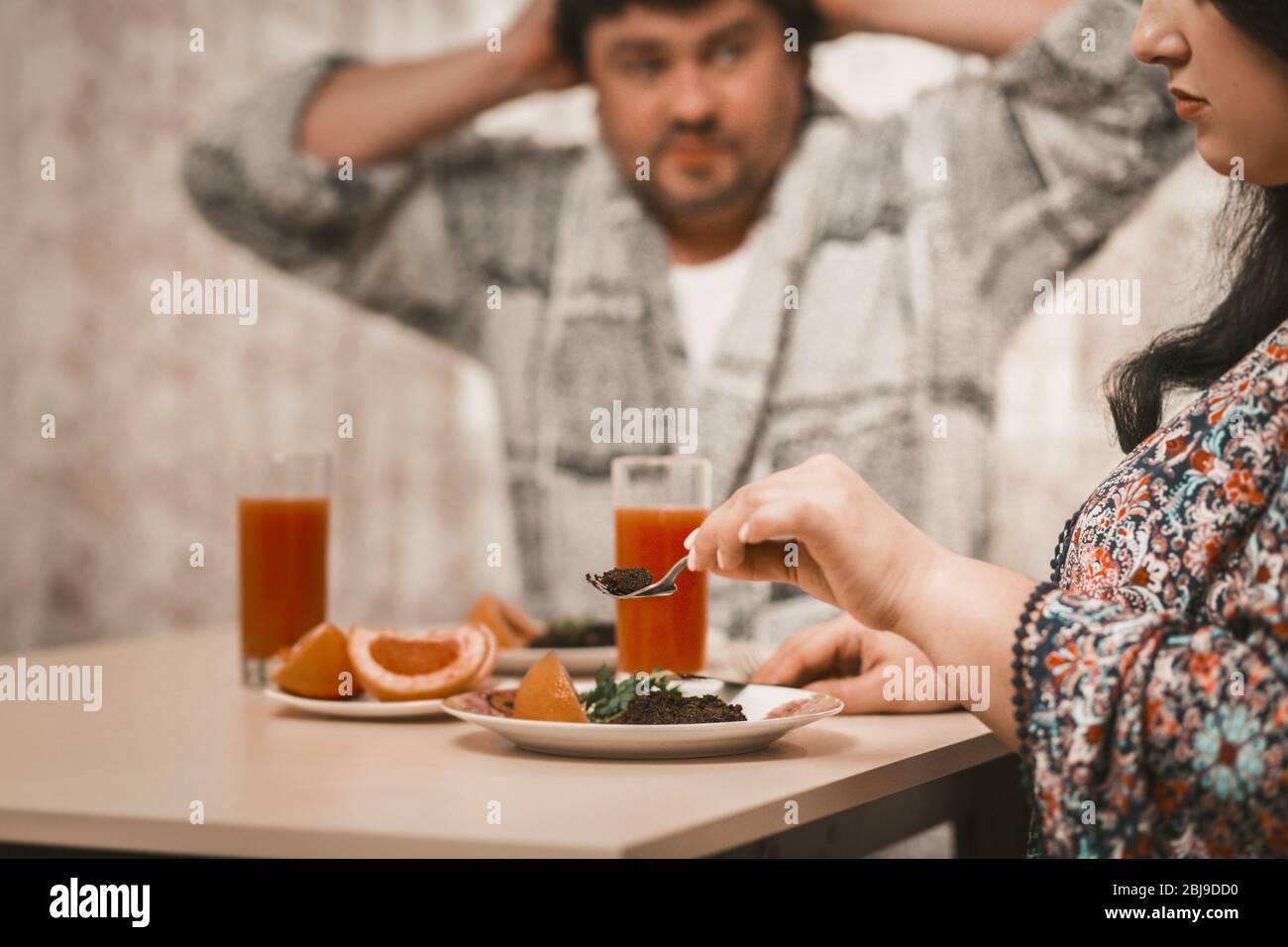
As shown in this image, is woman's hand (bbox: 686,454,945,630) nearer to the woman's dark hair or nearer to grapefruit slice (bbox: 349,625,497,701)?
grapefruit slice (bbox: 349,625,497,701)

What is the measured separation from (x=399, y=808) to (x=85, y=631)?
2885 millimetres

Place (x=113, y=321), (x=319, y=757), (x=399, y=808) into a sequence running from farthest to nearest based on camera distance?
1. (x=113, y=321)
2. (x=319, y=757)
3. (x=399, y=808)

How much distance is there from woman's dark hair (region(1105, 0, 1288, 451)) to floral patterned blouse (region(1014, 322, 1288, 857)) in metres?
0.28

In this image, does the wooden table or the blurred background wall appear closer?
the wooden table

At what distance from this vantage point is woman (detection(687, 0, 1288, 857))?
2.52 feet

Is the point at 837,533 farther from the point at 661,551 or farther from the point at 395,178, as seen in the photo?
the point at 395,178

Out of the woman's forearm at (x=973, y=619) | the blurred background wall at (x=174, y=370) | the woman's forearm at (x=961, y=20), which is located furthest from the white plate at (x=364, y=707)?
the woman's forearm at (x=961, y=20)

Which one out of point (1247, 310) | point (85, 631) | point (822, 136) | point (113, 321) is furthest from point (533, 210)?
point (1247, 310)

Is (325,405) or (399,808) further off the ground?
(325,405)

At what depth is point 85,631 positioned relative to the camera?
331cm

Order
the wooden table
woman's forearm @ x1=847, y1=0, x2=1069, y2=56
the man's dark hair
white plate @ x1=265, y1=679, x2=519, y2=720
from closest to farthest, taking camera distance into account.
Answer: the wooden table → white plate @ x1=265, y1=679, x2=519, y2=720 → woman's forearm @ x1=847, y1=0, x2=1069, y2=56 → the man's dark hair

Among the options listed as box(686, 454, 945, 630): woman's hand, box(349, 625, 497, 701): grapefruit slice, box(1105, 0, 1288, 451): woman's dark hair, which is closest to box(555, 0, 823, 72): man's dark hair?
box(1105, 0, 1288, 451): woman's dark hair

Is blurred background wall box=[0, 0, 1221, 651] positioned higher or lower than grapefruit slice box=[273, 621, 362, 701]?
higher
